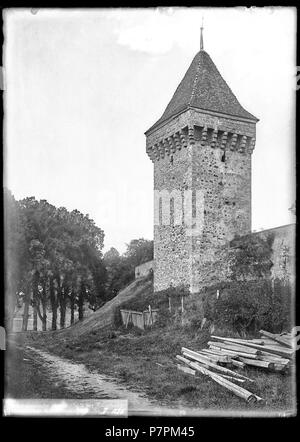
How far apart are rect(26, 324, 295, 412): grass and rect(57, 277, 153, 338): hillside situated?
0.13m

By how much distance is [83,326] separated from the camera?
23.4 feet

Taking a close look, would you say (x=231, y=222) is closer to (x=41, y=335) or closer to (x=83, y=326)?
(x=83, y=326)

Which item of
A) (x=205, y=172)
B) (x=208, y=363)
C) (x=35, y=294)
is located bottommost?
(x=208, y=363)

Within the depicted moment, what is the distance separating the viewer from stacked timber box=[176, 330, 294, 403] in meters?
5.70

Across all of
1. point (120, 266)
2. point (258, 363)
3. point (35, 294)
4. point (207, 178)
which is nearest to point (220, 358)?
point (258, 363)

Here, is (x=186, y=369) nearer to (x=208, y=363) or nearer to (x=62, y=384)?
(x=208, y=363)

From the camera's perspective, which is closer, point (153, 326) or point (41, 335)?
point (41, 335)

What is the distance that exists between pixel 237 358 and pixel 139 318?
8.02 ft

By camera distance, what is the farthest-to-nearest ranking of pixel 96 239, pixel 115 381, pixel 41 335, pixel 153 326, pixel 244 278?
pixel 244 278, pixel 153 326, pixel 96 239, pixel 41 335, pixel 115 381

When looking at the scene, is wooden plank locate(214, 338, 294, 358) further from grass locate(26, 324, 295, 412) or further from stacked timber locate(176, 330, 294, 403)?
grass locate(26, 324, 295, 412)

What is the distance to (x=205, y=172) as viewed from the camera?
1083 centimetres

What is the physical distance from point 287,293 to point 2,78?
16.6 ft

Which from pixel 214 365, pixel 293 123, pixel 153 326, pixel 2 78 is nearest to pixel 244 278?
pixel 153 326

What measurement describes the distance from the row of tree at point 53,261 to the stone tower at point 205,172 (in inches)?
133
